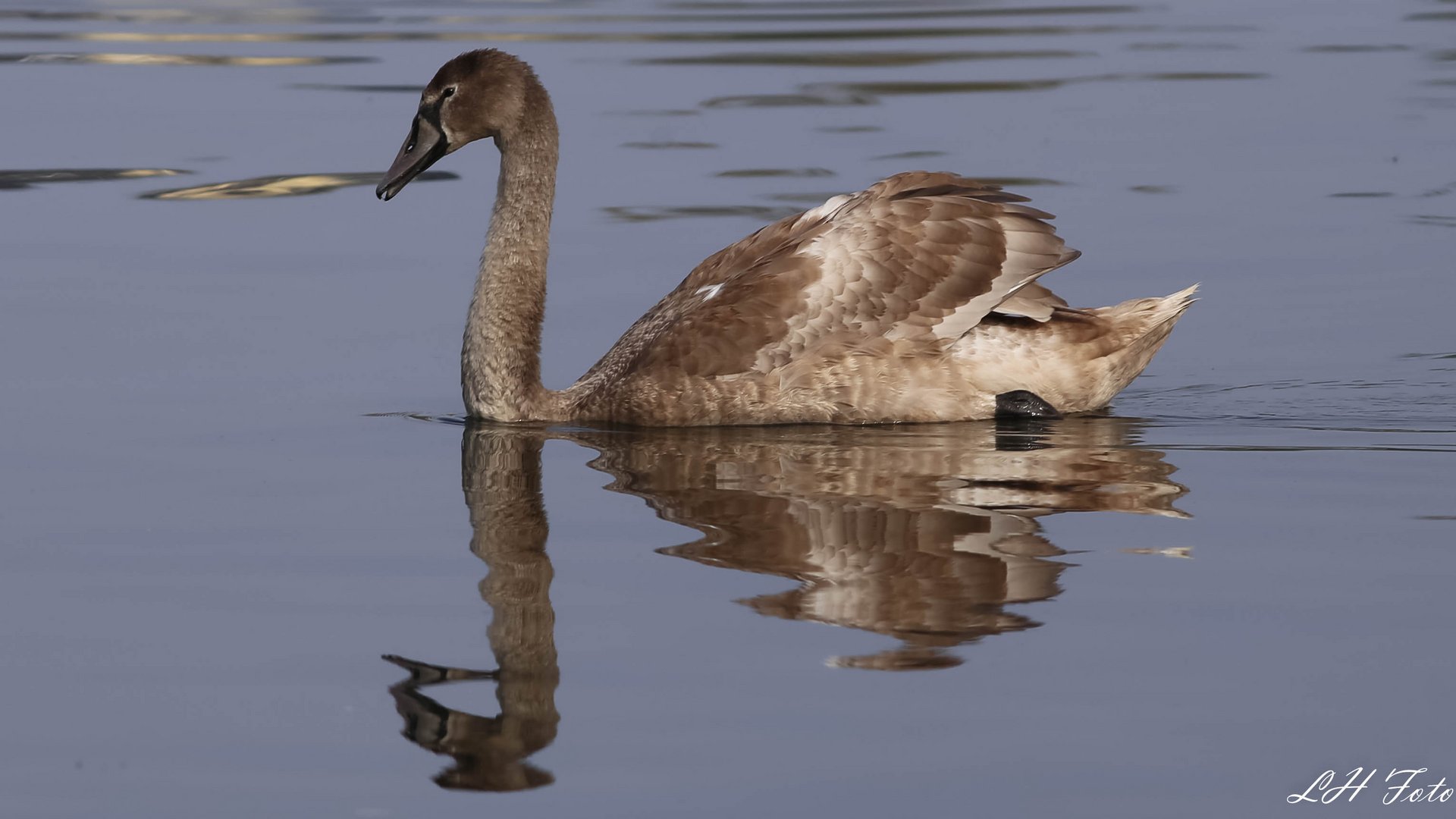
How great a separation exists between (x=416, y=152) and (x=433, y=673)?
15.5 feet

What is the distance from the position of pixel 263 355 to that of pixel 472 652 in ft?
16.1

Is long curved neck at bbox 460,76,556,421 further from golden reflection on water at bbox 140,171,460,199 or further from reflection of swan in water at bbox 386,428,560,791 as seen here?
golden reflection on water at bbox 140,171,460,199

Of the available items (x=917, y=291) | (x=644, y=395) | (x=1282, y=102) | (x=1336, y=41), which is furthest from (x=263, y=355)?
(x=1336, y=41)

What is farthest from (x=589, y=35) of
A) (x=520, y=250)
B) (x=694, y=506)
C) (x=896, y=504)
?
(x=896, y=504)

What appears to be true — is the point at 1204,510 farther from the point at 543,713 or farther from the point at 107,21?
the point at 107,21

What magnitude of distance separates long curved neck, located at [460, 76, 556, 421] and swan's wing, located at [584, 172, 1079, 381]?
49 centimetres

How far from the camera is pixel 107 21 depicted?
2547 centimetres

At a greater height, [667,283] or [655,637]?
[667,283]

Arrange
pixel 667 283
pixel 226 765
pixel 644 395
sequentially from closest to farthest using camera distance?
pixel 226 765 < pixel 644 395 < pixel 667 283

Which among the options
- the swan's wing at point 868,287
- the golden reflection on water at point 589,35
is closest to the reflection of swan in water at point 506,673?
the swan's wing at point 868,287

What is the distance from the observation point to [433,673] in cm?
623

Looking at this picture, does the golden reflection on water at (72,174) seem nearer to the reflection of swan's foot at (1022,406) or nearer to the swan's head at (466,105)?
the swan's head at (466,105)

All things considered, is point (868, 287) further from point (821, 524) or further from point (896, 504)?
point (821, 524)

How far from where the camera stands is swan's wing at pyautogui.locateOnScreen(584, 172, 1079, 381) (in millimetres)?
9945
